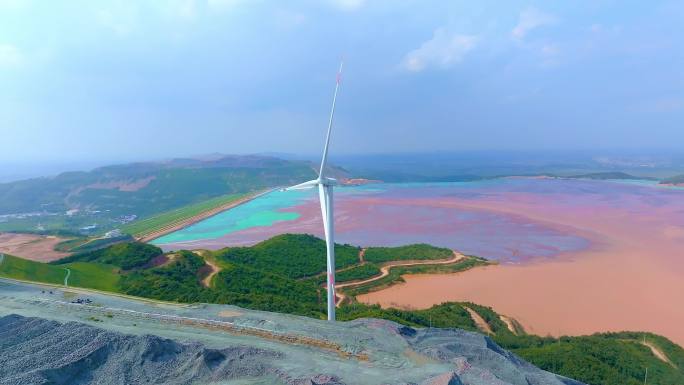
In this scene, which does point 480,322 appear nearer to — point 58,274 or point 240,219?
point 58,274

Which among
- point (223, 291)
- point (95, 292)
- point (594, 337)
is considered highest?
point (95, 292)

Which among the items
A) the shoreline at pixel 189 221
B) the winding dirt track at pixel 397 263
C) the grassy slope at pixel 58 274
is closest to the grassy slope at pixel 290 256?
the winding dirt track at pixel 397 263

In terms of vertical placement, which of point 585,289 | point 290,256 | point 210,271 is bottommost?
point 585,289

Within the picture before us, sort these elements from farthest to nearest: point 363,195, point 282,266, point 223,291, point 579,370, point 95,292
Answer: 1. point 363,195
2. point 282,266
3. point 223,291
4. point 95,292
5. point 579,370

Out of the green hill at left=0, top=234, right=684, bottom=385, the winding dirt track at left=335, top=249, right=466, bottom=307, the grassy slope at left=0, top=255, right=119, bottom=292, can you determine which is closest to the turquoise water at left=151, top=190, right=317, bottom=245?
the green hill at left=0, top=234, right=684, bottom=385

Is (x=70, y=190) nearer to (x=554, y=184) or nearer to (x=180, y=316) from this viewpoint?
(x=180, y=316)

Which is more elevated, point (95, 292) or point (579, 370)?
point (95, 292)

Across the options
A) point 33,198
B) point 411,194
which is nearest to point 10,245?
point 33,198

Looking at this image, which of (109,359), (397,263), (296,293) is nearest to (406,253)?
(397,263)
